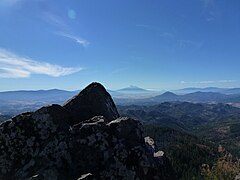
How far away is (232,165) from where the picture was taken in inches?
344

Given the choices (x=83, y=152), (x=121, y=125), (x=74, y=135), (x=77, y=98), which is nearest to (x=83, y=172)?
(x=83, y=152)

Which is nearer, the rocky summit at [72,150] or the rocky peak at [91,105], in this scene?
the rocky summit at [72,150]

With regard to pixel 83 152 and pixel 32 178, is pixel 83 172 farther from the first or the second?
pixel 32 178

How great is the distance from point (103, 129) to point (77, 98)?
277 cm

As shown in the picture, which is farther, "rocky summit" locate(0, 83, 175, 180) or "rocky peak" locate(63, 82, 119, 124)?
"rocky peak" locate(63, 82, 119, 124)

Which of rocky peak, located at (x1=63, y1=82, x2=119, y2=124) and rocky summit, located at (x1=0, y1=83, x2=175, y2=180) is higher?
rocky peak, located at (x1=63, y1=82, x2=119, y2=124)

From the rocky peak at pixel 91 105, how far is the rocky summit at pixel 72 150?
982 mm

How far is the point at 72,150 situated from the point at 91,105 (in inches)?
118

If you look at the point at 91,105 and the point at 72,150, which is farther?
the point at 91,105

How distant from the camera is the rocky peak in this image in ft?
36.3

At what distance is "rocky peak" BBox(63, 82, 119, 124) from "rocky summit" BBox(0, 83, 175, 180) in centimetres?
98

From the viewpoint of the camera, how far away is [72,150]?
348 inches

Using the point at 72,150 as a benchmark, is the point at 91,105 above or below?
above

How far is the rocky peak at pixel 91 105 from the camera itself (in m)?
11.1
